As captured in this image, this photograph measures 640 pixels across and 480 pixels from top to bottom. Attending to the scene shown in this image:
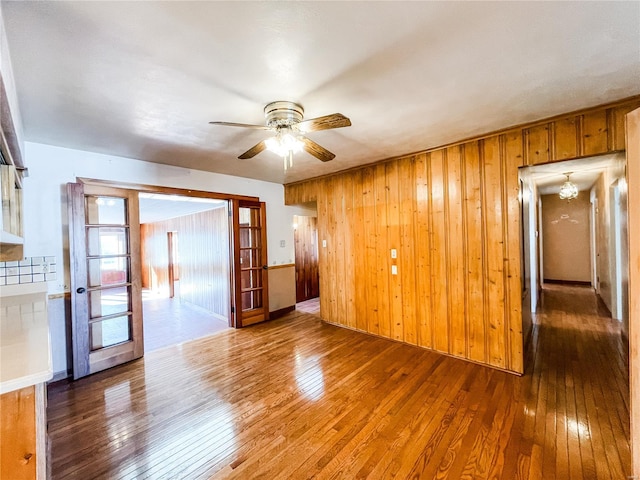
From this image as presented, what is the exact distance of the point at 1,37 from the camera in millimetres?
1250

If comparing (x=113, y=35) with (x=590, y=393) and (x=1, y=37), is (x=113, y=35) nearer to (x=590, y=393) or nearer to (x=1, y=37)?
(x=1, y=37)

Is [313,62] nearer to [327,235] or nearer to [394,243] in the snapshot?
[394,243]

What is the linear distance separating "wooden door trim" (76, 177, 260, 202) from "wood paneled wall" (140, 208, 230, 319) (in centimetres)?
50

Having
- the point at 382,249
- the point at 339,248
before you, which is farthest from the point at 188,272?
the point at 382,249

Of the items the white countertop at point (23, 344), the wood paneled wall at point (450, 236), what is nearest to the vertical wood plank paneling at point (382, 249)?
the wood paneled wall at point (450, 236)

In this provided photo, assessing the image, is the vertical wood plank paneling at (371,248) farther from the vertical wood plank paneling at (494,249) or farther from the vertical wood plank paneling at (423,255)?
the vertical wood plank paneling at (494,249)

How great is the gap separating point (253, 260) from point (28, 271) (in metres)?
2.82

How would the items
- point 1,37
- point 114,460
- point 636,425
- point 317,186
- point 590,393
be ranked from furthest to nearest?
point 317,186
point 590,393
point 114,460
point 636,425
point 1,37

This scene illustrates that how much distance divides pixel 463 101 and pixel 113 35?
7.98 ft

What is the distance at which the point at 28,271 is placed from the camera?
109 inches

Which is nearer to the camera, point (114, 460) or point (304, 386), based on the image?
point (114, 460)

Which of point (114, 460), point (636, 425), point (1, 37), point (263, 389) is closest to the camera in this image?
point (1, 37)

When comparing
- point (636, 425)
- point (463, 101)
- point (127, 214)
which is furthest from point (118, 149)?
point (636, 425)

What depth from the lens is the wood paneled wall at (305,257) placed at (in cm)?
645
